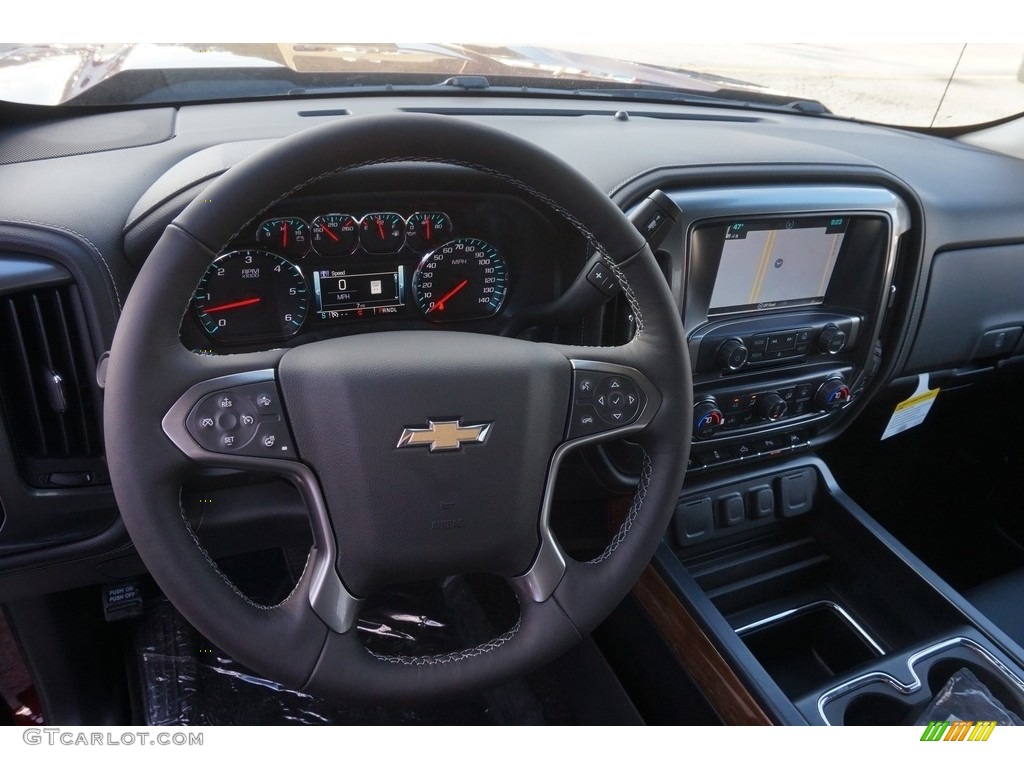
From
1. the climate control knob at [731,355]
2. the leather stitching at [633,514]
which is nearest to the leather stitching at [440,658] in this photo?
the leather stitching at [633,514]

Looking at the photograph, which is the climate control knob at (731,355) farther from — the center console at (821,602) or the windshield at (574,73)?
the windshield at (574,73)

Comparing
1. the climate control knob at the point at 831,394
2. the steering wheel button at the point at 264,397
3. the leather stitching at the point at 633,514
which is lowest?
the climate control knob at the point at 831,394

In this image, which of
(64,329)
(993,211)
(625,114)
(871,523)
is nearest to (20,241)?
(64,329)

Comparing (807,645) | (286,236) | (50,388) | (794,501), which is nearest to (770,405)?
(794,501)

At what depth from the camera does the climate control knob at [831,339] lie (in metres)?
1.72

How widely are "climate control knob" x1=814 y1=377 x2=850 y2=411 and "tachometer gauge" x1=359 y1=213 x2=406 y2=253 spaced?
103 cm

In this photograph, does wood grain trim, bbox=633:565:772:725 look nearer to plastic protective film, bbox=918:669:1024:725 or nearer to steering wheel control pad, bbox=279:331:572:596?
plastic protective film, bbox=918:669:1024:725

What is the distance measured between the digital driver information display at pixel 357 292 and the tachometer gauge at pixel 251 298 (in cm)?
3

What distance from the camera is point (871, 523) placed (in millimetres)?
1792

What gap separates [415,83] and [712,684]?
1.48m

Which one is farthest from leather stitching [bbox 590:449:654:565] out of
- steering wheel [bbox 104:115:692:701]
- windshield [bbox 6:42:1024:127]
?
windshield [bbox 6:42:1024:127]

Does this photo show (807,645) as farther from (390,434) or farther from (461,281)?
(390,434)
